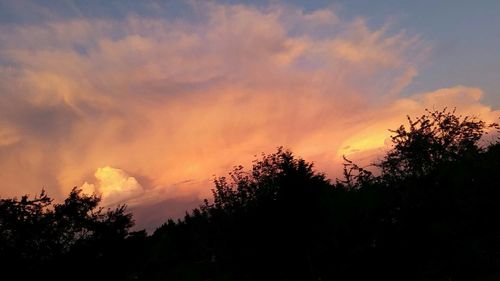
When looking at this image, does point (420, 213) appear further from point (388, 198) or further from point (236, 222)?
point (236, 222)

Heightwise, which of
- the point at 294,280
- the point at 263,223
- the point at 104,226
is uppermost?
the point at 104,226

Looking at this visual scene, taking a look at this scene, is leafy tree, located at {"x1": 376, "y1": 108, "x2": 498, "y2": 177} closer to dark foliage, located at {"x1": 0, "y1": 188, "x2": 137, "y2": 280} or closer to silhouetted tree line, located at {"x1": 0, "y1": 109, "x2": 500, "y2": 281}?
silhouetted tree line, located at {"x1": 0, "y1": 109, "x2": 500, "y2": 281}

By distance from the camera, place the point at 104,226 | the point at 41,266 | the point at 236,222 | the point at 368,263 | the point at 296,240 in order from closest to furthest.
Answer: the point at 368,263, the point at 41,266, the point at 296,240, the point at 104,226, the point at 236,222

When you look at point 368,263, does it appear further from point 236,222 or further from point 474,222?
point 236,222

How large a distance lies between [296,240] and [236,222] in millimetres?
9347

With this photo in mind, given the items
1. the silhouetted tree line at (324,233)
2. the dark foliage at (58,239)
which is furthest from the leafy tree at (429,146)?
the dark foliage at (58,239)

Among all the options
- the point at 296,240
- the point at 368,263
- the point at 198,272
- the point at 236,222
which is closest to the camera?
the point at 368,263

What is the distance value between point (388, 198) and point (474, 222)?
545cm

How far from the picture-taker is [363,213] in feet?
96.7

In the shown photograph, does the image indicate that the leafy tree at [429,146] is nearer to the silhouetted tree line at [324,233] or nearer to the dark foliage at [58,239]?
the silhouetted tree line at [324,233]

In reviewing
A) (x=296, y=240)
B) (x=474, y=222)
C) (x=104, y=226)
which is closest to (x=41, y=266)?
(x=104, y=226)

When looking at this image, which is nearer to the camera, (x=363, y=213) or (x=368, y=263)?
(x=368, y=263)

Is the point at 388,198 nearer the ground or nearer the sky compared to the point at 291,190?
nearer the ground

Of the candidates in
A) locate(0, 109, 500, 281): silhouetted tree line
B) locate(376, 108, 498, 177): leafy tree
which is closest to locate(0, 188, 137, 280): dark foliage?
locate(0, 109, 500, 281): silhouetted tree line
